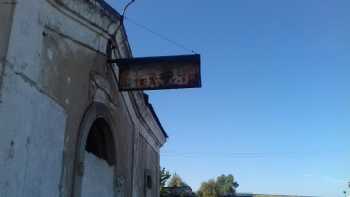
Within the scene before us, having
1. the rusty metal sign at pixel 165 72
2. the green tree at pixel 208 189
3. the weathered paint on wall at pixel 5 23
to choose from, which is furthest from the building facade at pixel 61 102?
the green tree at pixel 208 189

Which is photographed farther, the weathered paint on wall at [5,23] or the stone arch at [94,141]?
the stone arch at [94,141]

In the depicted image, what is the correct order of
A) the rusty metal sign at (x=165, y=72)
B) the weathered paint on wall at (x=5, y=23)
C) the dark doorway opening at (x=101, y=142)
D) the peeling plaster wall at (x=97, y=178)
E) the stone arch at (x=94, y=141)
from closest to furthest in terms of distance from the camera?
the weathered paint on wall at (x=5, y=23)
the stone arch at (x=94, y=141)
the peeling plaster wall at (x=97, y=178)
the rusty metal sign at (x=165, y=72)
the dark doorway opening at (x=101, y=142)

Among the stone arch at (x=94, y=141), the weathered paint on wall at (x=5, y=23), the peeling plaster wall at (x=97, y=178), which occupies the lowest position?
the peeling plaster wall at (x=97, y=178)

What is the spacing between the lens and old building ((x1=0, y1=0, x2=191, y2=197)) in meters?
4.29

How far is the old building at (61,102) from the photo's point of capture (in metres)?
4.29

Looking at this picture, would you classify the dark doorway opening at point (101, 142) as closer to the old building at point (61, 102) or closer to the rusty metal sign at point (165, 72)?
the old building at point (61, 102)

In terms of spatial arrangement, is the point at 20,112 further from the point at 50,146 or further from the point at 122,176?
the point at 122,176

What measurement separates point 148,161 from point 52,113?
622cm

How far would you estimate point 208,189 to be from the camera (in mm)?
55781

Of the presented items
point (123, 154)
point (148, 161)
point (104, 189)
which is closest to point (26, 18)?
point (104, 189)

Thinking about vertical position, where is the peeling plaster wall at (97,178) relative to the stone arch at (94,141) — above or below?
below

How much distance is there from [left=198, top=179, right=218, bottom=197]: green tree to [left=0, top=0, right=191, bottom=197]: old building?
4768 cm

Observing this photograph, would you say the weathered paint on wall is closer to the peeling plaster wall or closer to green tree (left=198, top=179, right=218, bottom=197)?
the peeling plaster wall

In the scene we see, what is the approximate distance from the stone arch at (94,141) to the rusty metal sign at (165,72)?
2.42 feet
